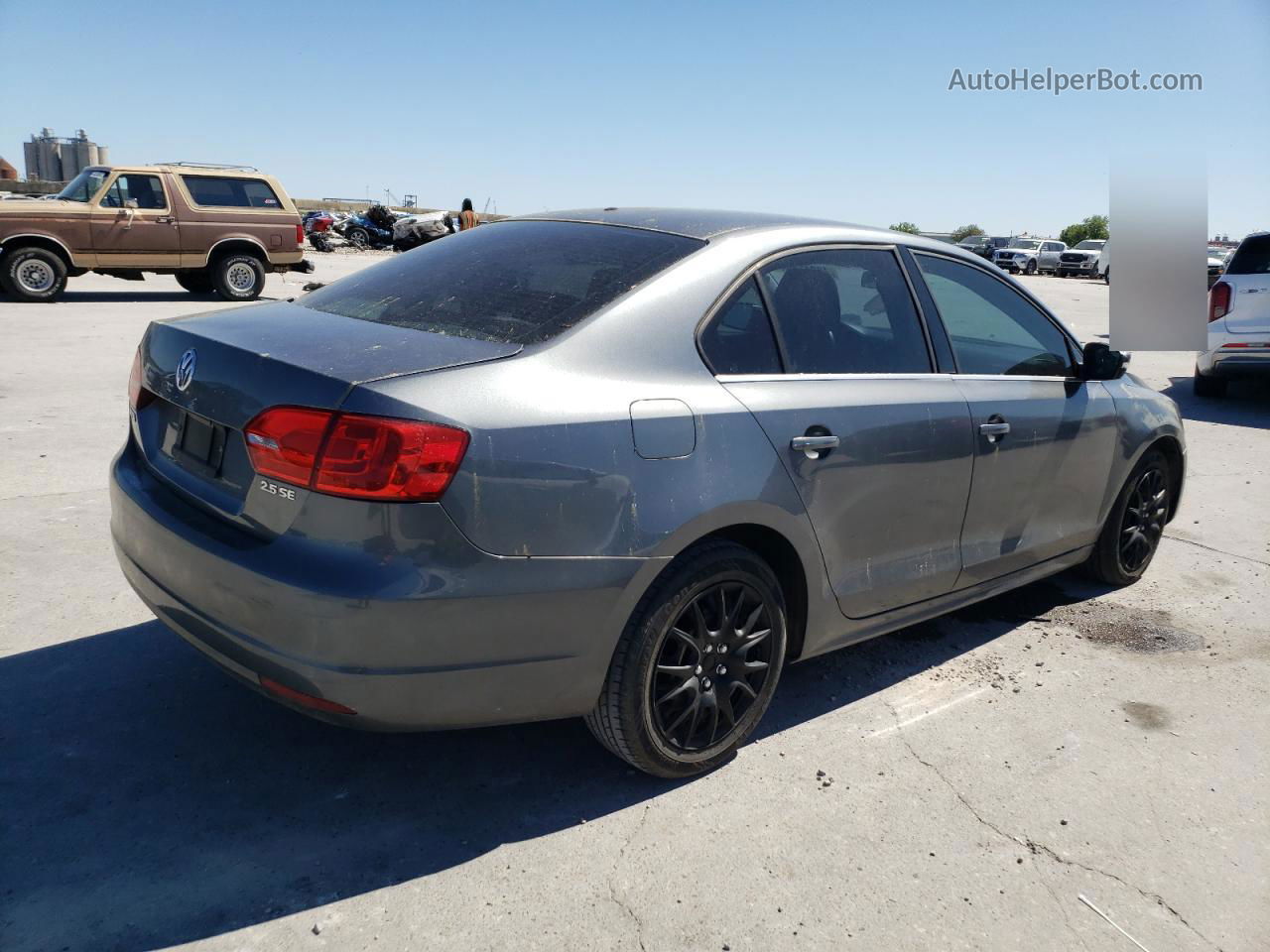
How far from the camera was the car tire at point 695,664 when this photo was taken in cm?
290

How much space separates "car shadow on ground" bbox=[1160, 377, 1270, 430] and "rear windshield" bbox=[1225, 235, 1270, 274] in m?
1.43

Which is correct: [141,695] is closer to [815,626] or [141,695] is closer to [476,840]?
[476,840]

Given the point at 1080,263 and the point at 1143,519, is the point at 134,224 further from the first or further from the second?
the point at 1080,263

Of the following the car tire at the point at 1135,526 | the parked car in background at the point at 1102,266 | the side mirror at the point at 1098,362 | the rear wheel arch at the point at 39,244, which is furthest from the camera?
the parked car in background at the point at 1102,266

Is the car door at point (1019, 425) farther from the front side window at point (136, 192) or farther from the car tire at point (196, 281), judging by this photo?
the car tire at point (196, 281)

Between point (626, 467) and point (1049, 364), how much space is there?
251 cm

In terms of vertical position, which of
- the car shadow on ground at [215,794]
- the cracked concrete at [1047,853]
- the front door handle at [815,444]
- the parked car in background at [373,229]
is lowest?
the cracked concrete at [1047,853]

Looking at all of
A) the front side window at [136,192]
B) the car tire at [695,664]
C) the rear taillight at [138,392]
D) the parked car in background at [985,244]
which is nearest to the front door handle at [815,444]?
the car tire at [695,664]

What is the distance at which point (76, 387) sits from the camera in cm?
856

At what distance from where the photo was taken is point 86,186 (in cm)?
1544

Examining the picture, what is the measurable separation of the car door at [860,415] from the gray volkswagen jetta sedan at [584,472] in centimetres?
1

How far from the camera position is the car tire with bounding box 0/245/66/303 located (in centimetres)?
1484

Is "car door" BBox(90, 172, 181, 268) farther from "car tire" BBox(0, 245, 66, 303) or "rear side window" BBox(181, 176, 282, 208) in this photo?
"car tire" BBox(0, 245, 66, 303)

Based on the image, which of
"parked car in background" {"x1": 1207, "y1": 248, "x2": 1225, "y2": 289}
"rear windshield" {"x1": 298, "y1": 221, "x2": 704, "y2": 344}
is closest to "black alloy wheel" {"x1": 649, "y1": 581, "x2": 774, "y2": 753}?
"rear windshield" {"x1": 298, "y1": 221, "x2": 704, "y2": 344}
